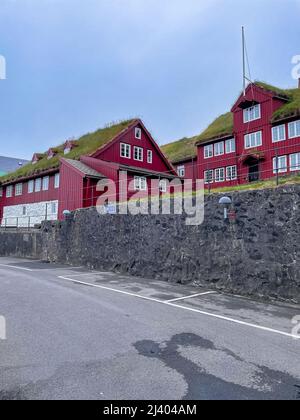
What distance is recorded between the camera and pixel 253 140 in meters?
29.9

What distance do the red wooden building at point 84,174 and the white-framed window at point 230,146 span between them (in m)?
6.41

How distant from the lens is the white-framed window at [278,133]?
1076 inches

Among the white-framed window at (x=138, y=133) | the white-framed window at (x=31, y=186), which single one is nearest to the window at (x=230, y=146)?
the white-framed window at (x=138, y=133)

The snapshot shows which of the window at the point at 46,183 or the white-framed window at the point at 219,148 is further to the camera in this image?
the white-framed window at the point at 219,148

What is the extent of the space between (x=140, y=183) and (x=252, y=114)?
13572 mm

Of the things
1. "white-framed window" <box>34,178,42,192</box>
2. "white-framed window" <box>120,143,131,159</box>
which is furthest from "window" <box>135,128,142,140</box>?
"white-framed window" <box>34,178,42,192</box>

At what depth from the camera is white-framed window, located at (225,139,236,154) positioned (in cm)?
3172

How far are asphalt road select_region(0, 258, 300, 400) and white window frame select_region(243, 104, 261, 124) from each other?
25.2 meters

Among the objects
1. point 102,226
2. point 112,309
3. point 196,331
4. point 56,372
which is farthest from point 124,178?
point 56,372

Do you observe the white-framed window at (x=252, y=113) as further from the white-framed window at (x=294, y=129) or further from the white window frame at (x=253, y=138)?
the white-framed window at (x=294, y=129)

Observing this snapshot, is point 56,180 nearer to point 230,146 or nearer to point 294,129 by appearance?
point 230,146

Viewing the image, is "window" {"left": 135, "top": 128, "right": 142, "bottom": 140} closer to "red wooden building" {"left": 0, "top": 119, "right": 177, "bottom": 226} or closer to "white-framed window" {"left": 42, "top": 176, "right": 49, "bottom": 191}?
"red wooden building" {"left": 0, "top": 119, "right": 177, "bottom": 226}

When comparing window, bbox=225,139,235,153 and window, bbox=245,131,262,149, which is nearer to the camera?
window, bbox=245,131,262,149

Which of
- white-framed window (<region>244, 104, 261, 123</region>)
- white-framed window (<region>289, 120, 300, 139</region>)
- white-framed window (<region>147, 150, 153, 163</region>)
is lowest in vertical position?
white-framed window (<region>147, 150, 153, 163</region>)
